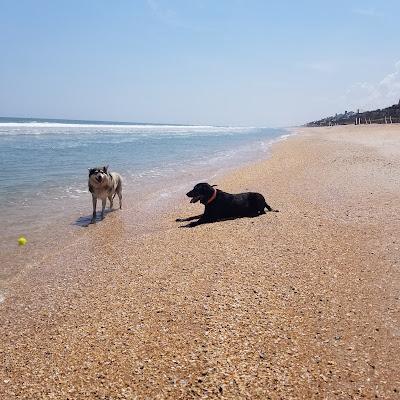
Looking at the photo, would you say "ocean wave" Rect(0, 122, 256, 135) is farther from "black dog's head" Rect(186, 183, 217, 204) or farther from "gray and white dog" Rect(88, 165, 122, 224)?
"black dog's head" Rect(186, 183, 217, 204)

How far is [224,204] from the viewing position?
897 cm

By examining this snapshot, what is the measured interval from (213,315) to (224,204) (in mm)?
4906

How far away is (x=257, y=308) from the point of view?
4.36 meters

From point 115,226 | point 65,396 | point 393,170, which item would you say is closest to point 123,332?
point 65,396

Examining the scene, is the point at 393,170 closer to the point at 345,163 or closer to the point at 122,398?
the point at 345,163

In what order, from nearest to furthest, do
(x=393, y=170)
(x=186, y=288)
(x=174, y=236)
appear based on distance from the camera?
1. (x=186, y=288)
2. (x=174, y=236)
3. (x=393, y=170)

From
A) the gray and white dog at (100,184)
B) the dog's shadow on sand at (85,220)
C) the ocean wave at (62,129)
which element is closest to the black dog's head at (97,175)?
the gray and white dog at (100,184)

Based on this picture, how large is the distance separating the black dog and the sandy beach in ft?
3.38

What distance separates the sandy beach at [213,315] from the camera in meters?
3.25

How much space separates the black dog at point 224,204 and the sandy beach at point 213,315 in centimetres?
103

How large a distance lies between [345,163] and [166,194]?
9515 millimetres

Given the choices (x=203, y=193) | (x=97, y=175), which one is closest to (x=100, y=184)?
(x=97, y=175)

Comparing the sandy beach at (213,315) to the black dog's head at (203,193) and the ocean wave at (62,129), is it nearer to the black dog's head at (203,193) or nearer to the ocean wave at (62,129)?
the black dog's head at (203,193)

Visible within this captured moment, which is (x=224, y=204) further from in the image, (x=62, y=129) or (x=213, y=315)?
(x=62, y=129)
